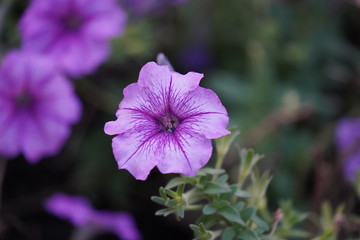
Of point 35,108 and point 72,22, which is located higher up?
point 72,22

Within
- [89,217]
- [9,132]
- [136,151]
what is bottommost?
[89,217]

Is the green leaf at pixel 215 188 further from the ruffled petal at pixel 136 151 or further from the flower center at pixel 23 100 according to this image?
the flower center at pixel 23 100

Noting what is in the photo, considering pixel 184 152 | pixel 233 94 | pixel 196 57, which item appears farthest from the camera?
pixel 196 57

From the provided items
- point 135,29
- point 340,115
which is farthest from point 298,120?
point 135,29

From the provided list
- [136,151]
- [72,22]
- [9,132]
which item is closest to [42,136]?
[9,132]

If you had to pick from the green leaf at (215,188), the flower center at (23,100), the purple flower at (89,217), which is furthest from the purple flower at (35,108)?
the green leaf at (215,188)

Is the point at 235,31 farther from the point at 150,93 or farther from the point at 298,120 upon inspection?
the point at 150,93

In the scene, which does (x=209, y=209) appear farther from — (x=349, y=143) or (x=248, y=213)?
(x=349, y=143)
